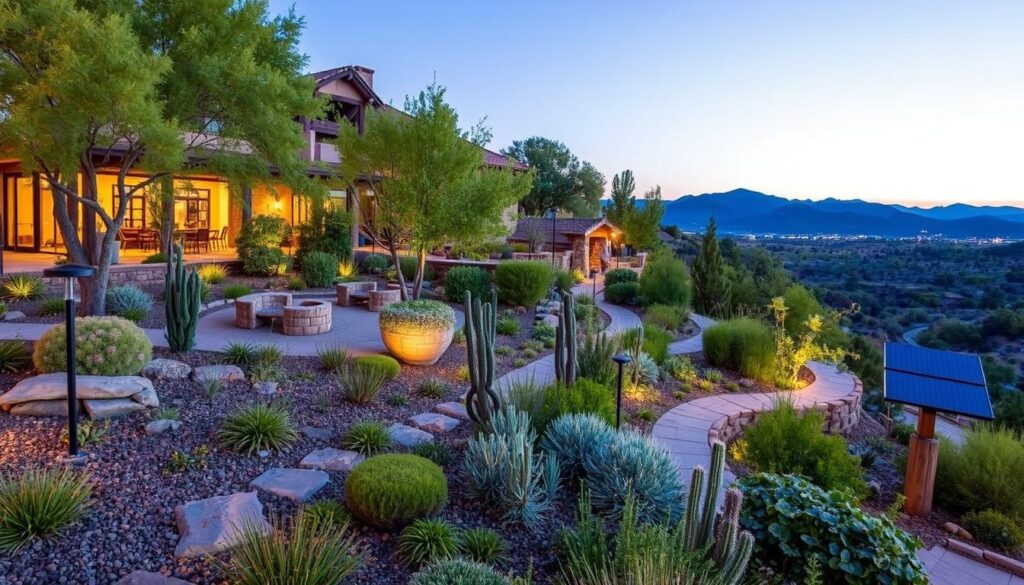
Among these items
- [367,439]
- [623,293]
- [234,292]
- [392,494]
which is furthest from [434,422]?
[623,293]

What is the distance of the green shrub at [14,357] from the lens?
20.6 feet

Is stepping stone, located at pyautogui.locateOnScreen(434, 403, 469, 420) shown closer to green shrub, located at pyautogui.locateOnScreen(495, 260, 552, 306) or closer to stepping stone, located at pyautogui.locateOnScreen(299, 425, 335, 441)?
stepping stone, located at pyautogui.locateOnScreen(299, 425, 335, 441)

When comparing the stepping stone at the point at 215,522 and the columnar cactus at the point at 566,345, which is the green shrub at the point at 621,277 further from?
the stepping stone at the point at 215,522

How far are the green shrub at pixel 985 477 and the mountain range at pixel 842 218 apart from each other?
4116 cm

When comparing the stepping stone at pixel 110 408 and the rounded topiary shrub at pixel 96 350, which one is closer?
the stepping stone at pixel 110 408

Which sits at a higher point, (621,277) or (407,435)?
(621,277)

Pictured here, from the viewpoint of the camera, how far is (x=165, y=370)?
643cm

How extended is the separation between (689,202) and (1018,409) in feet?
199

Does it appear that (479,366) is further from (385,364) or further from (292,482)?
(385,364)

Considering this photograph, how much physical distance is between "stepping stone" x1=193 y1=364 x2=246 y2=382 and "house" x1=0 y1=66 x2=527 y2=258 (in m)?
10.5

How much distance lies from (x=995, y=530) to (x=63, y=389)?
27.7ft

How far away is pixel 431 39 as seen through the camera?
60.1 feet

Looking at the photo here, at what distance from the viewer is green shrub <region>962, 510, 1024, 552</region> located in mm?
5168

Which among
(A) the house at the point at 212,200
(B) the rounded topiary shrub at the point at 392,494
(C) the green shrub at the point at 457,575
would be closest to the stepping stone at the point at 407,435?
(B) the rounded topiary shrub at the point at 392,494
